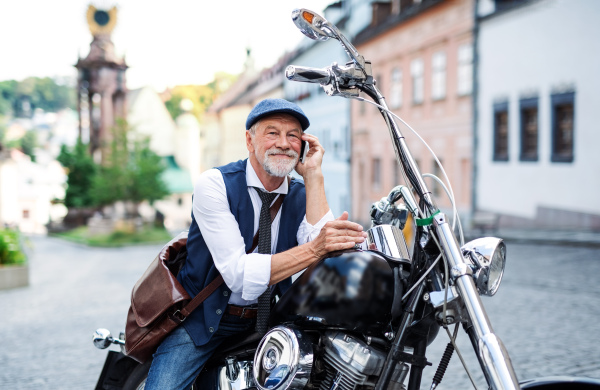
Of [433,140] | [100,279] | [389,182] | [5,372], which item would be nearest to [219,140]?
[389,182]

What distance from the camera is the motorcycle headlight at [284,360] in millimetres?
2111

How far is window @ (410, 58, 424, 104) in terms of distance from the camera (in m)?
26.1

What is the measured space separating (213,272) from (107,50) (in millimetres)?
47686

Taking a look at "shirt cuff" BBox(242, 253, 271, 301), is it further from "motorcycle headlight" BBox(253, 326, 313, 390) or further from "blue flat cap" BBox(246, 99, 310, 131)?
"blue flat cap" BBox(246, 99, 310, 131)

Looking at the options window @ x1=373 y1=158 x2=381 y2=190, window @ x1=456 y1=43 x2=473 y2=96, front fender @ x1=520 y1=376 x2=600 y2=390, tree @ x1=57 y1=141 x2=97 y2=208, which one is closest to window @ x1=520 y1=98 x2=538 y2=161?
window @ x1=456 y1=43 x2=473 y2=96

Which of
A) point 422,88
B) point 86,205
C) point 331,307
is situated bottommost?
point 86,205

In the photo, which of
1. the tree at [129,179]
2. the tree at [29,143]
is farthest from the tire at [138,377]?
the tree at [29,143]

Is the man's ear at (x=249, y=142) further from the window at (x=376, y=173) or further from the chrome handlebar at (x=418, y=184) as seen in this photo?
the window at (x=376, y=173)

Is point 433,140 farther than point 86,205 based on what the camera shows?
No

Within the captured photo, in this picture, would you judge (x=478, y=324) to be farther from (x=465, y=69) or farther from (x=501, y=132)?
(x=465, y=69)

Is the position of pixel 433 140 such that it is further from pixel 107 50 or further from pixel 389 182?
pixel 107 50

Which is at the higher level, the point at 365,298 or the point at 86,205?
the point at 365,298

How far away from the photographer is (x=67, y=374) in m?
5.49

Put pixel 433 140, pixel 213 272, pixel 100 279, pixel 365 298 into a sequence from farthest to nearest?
pixel 433 140 < pixel 100 279 < pixel 213 272 < pixel 365 298
